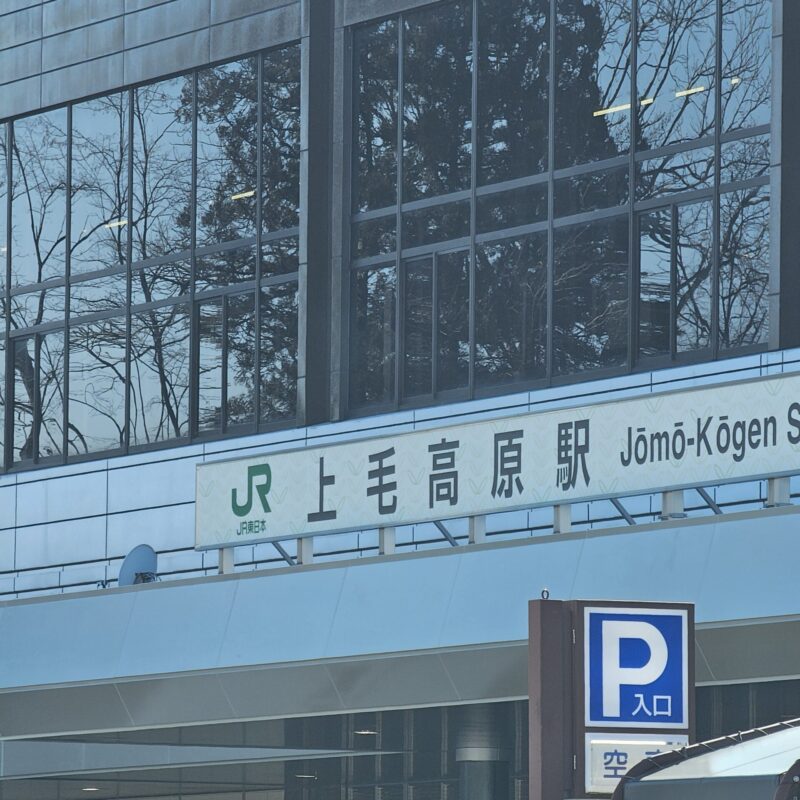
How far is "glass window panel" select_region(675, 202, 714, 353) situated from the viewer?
22250mm

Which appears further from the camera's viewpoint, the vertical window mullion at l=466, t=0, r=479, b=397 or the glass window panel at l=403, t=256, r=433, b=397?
the glass window panel at l=403, t=256, r=433, b=397

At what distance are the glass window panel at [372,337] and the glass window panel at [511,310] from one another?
1.58 metres

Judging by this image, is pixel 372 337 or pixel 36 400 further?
pixel 36 400

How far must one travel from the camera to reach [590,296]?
917 inches

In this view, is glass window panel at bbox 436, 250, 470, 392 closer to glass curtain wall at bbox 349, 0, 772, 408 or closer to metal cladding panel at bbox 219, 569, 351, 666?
glass curtain wall at bbox 349, 0, 772, 408

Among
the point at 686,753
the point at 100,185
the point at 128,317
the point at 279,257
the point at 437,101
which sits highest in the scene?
the point at 100,185

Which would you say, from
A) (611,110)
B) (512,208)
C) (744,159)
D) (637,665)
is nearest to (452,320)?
(512,208)

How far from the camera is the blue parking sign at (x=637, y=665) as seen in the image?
1064 centimetres

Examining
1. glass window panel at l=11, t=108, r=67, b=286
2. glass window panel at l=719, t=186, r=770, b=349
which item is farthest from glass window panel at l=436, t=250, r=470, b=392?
glass window panel at l=11, t=108, r=67, b=286

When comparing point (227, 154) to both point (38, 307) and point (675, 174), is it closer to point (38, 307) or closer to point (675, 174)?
point (38, 307)

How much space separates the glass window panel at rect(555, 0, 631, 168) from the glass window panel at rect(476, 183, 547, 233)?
0.54m

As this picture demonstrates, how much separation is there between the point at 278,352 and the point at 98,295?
3964 mm

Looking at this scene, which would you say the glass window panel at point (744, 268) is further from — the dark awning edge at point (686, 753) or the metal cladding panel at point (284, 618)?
the dark awning edge at point (686, 753)

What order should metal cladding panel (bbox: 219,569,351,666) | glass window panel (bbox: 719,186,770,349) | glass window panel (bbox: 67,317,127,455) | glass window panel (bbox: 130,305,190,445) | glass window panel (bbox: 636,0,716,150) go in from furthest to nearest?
1. glass window panel (bbox: 67,317,127,455)
2. glass window panel (bbox: 130,305,190,445)
3. glass window panel (bbox: 636,0,716,150)
4. glass window panel (bbox: 719,186,770,349)
5. metal cladding panel (bbox: 219,569,351,666)
